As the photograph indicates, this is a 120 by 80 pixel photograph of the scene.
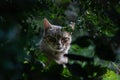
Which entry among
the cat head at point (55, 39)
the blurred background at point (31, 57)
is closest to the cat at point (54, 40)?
the cat head at point (55, 39)

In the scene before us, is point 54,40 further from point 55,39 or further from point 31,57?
point 31,57

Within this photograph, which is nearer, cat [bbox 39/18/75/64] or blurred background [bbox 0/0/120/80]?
blurred background [bbox 0/0/120/80]

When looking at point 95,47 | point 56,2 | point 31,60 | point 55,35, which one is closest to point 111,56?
point 95,47

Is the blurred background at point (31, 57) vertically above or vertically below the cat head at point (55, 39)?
above

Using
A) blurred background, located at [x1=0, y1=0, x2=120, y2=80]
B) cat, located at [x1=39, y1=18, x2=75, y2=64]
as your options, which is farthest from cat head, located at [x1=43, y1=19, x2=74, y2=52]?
blurred background, located at [x1=0, y1=0, x2=120, y2=80]

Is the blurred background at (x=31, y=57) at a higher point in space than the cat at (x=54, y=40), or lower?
higher

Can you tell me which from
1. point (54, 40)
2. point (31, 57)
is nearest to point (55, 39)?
point (54, 40)

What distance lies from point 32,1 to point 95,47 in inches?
9.7

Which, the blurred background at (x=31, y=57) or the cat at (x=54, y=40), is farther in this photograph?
the cat at (x=54, y=40)

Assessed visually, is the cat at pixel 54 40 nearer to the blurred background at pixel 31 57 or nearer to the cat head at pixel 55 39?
the cat head at pixel 55 39

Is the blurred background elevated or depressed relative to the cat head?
elevated

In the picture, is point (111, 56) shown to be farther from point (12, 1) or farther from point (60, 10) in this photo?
point (60, 10)

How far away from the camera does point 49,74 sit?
3.29 feet

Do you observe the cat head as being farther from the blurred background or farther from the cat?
the blurred background
